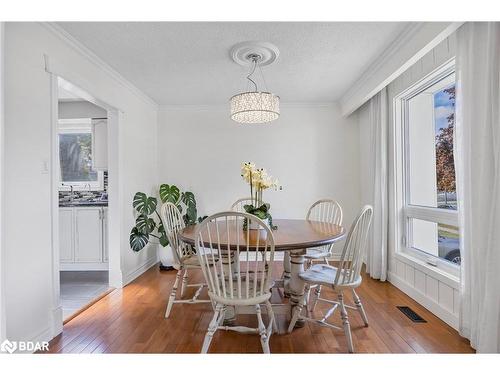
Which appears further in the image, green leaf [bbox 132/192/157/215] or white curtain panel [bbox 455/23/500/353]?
green leaf [bbox 132/192/157/215]

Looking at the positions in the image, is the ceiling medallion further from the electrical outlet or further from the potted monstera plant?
the potted monstera plant

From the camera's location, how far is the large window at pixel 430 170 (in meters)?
2.47

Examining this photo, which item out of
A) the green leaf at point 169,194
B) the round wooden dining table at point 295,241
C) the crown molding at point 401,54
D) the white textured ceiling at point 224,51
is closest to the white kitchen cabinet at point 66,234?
the green leaf at point 169,194

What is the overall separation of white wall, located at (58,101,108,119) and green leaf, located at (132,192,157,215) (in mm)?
1431

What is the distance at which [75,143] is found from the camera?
425 cm

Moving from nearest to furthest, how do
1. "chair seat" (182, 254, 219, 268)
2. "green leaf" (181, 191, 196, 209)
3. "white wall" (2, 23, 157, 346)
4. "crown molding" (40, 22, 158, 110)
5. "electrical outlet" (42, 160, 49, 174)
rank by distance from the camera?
"white wall" (2, 23, 157, 346) < "electrical outlet" (42, 160, 49, 174) < "crown molding" (40, 22, 158, 110) < "chair seat" (182, 254, 219, 268) < "green leaf" (181, 191, 196, 209)

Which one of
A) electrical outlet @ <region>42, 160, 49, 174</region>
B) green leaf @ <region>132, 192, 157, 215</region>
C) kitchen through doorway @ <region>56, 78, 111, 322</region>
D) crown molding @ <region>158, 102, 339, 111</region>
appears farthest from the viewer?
crown molding @ <region>158, 102, 339, 111</region>

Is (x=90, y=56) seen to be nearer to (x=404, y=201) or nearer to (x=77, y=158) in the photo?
(x=77, y=158)

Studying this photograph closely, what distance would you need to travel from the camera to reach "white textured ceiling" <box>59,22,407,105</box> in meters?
2.21

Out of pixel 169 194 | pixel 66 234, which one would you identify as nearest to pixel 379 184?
pixel 169 194

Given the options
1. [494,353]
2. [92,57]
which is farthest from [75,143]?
[494,353]

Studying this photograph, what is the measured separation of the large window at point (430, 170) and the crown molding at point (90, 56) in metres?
3.12

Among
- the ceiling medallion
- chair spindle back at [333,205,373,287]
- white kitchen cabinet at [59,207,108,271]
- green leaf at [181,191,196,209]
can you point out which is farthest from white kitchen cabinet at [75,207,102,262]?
chair spindle back at [333,205,373,287]

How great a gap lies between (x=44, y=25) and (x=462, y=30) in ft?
9.88
